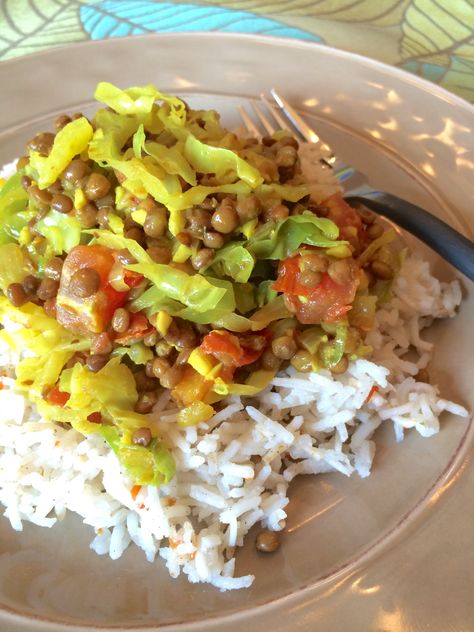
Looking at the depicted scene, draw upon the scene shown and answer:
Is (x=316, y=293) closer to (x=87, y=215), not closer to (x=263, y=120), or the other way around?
(x=87, y=215)

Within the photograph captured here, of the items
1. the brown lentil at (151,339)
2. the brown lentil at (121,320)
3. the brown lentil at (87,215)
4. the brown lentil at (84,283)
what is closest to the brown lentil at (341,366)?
the brown lentil at (151,339)

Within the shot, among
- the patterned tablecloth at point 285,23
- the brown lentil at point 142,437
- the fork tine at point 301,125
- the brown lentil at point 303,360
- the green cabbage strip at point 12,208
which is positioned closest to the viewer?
the brown lentil at point 142,437

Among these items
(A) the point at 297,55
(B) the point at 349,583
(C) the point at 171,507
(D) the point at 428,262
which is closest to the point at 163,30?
(A) the point at 297,55

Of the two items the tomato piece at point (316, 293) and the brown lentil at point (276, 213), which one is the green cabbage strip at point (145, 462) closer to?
the tomato piece at point (316, 293)

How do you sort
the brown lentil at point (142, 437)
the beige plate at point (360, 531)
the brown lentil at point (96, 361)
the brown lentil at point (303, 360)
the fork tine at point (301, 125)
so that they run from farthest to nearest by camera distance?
the fork tine at point (301, 125)
the brown lentil at point (303, 360)
the brown lentil at point (96, 361)
the brown lentil at point (142, 437)
the beige plate at point (360, 531)

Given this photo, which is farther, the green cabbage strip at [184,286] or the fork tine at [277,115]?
the fork tine at [277,115]

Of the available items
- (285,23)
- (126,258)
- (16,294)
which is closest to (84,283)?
(126,258)
